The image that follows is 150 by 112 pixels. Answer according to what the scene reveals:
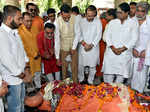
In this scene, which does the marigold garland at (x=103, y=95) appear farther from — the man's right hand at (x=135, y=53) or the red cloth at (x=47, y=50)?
the man's right hand at (x=135, y=53)

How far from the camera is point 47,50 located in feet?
12.5

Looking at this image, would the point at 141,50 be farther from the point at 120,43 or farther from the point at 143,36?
the point at 120,43

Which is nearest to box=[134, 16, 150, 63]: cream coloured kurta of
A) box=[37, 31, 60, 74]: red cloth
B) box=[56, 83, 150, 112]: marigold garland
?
box=[56, 83, 150, 112]: marigold garland

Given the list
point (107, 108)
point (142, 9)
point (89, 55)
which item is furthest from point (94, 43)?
point (107, 108)

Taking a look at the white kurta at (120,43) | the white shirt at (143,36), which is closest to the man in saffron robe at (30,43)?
the white kurta at (120,43)

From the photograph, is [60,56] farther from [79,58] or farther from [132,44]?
[132,44]

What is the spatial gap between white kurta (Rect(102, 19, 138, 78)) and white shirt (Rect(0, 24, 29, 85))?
87.7 inches

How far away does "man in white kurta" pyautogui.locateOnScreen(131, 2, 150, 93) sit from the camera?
11.8ft

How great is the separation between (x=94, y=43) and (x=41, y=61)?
1.33 meters

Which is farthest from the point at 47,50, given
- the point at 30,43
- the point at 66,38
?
the point at 66,38

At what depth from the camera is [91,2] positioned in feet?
50.0

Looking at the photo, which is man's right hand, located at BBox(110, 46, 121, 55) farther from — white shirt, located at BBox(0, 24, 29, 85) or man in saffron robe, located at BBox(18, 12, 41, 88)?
white shirt, located at BBox(0, 24, 29, 85)

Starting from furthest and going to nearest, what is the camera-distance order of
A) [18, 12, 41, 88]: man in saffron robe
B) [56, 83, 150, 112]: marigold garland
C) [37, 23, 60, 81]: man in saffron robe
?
1. [37, 23, 60, 81]: man in saffron robe
2. [18, 12, 41, 88]: man in saffron robe
3. [56, 83, 150, 112]: marigold garland

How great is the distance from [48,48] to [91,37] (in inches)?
42.9
